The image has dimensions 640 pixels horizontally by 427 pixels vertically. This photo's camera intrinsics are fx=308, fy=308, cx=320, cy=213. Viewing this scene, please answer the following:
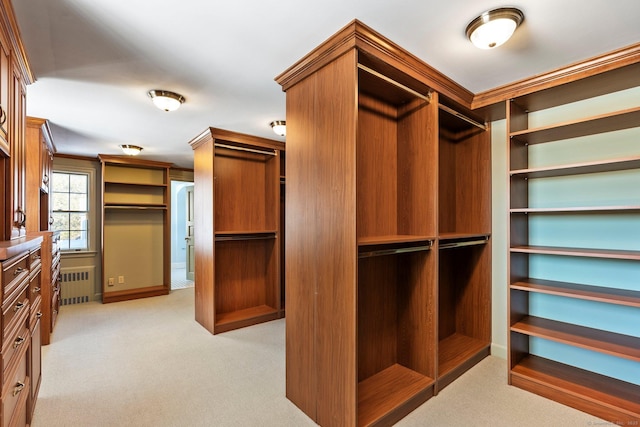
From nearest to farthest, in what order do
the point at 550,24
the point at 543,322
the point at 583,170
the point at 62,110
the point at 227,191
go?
the point at 550,24 → the point at 583,170 → the point at 543,322 → the point at 62,110 → the point at 227,191

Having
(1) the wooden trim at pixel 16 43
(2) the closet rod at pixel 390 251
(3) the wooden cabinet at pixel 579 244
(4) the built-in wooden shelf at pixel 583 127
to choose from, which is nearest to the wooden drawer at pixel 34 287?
(1) the wooden trim at pixel 16 43

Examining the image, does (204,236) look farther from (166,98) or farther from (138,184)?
(138,184)

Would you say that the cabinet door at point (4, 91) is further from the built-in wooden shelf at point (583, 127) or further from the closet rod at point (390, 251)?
the built-in wooden shelf at point (583, 127)

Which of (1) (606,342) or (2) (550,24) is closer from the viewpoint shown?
(2) (550,24)

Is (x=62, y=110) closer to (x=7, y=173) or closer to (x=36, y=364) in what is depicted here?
(x=7, y=173)

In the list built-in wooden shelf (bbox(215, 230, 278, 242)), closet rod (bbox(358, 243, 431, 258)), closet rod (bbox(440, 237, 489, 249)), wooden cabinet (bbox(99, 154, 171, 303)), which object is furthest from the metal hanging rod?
wooden cabinet (bbox(99, 154, 171, 303))

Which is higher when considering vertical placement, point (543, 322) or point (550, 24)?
point (550, 24)

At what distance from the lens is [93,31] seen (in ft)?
5.87

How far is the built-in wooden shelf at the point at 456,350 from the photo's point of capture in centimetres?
256

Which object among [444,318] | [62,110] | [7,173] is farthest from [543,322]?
[62,110]

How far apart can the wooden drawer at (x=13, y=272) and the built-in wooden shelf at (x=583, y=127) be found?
3.23 meters

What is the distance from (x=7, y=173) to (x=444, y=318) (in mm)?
3631

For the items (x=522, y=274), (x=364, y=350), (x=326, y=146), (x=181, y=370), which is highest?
(x=326, y=146)

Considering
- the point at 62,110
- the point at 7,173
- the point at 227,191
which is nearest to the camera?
the point at 7,173
